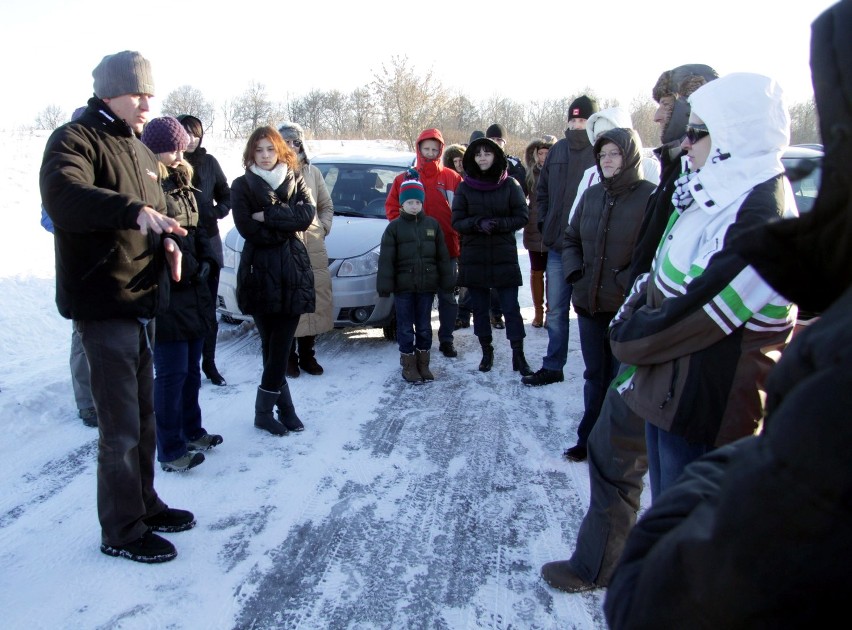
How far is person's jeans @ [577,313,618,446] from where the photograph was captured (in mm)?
4137

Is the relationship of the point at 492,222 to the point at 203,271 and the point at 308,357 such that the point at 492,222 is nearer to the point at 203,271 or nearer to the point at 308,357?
the point at 308,357

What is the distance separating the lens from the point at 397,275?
580 centimetres

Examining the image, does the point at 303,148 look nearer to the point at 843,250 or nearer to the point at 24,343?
the point at 24,343

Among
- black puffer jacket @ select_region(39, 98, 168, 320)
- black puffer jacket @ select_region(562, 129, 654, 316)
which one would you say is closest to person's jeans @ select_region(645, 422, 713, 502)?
black puffer jacket @ select_region(562, 129, 654, 316)

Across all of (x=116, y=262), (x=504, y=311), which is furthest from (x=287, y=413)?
(x=504, y=311)

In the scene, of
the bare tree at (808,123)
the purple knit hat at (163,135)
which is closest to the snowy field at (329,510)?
the purple knit hat at (163,135)

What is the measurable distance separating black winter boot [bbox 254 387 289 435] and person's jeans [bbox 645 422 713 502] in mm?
2736

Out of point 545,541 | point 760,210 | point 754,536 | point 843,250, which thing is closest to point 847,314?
point 843,250

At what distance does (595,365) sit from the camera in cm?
415

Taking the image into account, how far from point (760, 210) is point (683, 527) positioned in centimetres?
157

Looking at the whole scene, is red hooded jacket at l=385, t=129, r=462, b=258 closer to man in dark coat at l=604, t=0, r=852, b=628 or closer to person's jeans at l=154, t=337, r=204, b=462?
person's jeans at l=154, t=337, r=204, b=462

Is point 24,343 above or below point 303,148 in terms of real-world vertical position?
below

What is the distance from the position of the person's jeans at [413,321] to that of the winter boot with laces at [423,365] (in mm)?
39

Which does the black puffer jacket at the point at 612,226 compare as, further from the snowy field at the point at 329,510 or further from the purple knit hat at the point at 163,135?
the purple knit hat at the point at 163,135
